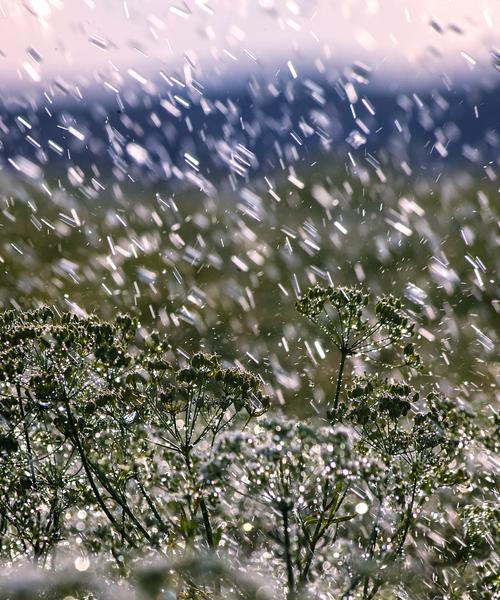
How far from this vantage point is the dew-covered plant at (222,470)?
284 centimetres

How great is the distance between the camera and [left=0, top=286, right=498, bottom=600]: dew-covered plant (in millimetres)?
2840

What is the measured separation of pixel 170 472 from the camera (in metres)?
3.01

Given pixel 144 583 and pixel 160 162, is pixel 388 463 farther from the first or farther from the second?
pixel 160 162

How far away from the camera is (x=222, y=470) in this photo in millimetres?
2703

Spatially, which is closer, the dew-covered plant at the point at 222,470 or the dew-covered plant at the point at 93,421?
the dew-covered plant at the point at 222,470

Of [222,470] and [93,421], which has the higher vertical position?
[93,421]

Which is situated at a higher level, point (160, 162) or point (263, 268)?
point (160, 162)

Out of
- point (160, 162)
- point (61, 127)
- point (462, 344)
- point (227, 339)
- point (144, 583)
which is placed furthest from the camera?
point (61, 127)

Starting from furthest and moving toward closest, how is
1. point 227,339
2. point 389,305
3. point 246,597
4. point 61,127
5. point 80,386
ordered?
point 61,127 < point 227,339 < point 389,305 < point 80,386 < point 246,597

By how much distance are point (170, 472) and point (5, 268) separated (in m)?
20.8

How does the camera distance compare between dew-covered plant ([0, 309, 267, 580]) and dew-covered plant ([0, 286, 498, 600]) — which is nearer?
dew-covered plant ([0, 286, 498, 600])

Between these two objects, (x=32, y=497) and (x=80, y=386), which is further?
(x=80, y=386)

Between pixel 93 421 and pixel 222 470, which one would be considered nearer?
pixel 222 470

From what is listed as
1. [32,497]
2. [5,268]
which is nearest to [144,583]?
[32,497]
